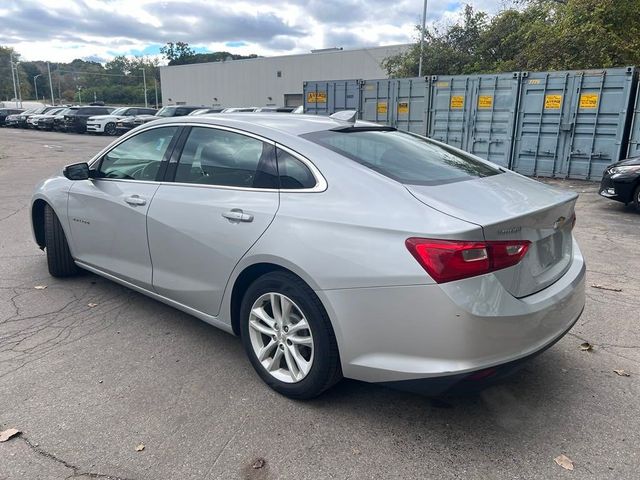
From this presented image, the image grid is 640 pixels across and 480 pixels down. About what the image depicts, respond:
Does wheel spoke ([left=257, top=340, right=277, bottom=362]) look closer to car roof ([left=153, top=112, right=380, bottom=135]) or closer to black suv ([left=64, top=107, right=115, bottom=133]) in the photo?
car roof ([left=153, top=112, right=380, bottom=135])

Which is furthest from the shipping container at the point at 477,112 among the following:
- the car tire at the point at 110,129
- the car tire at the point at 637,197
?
the car tire at the point at 110,129

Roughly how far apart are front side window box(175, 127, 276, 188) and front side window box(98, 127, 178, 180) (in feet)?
0.94

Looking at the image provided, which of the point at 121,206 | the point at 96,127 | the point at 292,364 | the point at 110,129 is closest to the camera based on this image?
the point at 292,364

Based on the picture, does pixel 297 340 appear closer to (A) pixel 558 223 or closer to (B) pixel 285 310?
(B) pixel 285 310

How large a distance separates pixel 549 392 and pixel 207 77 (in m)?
54.6

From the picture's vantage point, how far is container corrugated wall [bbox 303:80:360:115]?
15781 mm

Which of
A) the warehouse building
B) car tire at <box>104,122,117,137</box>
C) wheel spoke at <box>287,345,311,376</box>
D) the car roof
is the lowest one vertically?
car tire at <box>104,122,117,137</box>

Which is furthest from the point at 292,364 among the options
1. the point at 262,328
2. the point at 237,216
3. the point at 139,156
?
the point at 139,156

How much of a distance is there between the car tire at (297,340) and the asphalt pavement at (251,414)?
0.13 m

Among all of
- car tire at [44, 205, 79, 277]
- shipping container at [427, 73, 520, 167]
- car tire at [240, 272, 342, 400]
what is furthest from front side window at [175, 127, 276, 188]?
shipping container at [427, 73, 520, 167]

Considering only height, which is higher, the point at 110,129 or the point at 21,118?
the point at 21,118

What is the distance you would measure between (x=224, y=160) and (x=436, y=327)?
5.99ft

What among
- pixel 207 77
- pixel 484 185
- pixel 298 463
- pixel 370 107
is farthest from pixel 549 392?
pixel 207 77

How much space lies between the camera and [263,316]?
3035 millimetres
